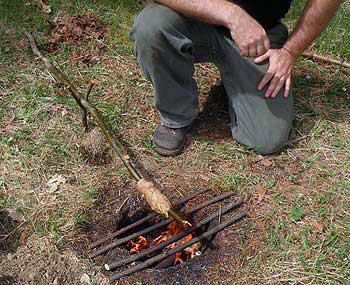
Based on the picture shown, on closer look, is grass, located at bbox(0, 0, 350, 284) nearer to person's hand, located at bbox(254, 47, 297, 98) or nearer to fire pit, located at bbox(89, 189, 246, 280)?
fire pit, located at bbox(89, 189, 246, 280)

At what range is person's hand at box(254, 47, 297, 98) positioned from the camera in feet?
10.4

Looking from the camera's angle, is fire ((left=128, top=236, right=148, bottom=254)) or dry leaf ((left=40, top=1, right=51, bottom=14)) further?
dry leaf ((left=40, top=1, right=51, bottom=14))

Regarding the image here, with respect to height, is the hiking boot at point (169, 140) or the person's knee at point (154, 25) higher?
the person's knee at point (154, 25)

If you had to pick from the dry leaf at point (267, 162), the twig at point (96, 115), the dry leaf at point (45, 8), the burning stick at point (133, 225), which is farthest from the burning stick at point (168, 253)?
the dry leaf at point (45, 8)

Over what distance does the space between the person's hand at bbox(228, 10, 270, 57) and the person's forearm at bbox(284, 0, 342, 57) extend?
264mm

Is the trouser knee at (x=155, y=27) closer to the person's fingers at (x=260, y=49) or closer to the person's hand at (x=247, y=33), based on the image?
the person's hand at (x=247, y=33)

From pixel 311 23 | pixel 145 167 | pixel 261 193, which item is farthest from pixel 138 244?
pixel 311 23

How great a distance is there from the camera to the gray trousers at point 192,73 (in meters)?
3.13

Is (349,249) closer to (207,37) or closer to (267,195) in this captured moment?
(267,195)

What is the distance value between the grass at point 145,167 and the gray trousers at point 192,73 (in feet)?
0.62

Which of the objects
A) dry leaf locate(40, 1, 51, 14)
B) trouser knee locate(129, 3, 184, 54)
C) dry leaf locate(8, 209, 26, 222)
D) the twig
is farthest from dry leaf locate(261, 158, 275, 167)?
dry leaf locate(40, 1, 51, 14)

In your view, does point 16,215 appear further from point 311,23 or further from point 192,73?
point 311,23

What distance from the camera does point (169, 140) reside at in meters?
3.47

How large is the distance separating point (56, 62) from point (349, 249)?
9.38 feet
